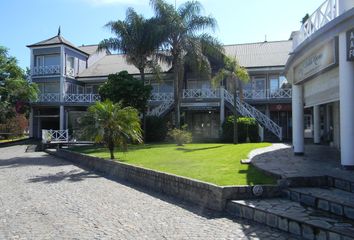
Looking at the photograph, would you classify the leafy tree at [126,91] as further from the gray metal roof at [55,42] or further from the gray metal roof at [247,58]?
the gray metal roof at [55,42]

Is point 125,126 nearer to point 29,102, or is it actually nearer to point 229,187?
point 229,187

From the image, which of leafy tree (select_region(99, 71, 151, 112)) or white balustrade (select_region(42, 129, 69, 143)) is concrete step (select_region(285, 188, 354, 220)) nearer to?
leafy tree (select_region(99, 71, 151, 112))

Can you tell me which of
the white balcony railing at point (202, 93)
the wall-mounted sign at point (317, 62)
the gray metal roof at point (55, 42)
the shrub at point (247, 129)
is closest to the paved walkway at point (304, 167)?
the wall-mounted sign at point (317, 62)

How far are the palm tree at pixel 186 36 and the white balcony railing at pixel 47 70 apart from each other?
1383 cm

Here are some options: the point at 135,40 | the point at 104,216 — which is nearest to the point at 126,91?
the point at 135,40

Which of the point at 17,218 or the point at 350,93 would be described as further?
the point at 350,93

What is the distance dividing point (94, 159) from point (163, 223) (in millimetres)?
10524

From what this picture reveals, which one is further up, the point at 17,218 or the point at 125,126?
the point at 125,126

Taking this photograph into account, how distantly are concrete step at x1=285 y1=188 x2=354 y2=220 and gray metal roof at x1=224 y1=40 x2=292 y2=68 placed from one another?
2615 cm

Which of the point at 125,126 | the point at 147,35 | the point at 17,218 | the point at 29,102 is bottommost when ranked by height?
the point at 17,218

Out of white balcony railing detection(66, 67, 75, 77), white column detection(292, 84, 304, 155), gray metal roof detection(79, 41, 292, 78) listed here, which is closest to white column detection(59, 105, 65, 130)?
white balcony railing detection(66, 67, 75, 77)

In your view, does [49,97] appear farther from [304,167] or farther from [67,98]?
[304,167]

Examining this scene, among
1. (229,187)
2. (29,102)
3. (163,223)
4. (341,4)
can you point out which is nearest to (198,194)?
(229,187)

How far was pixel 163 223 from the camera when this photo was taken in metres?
7.29
